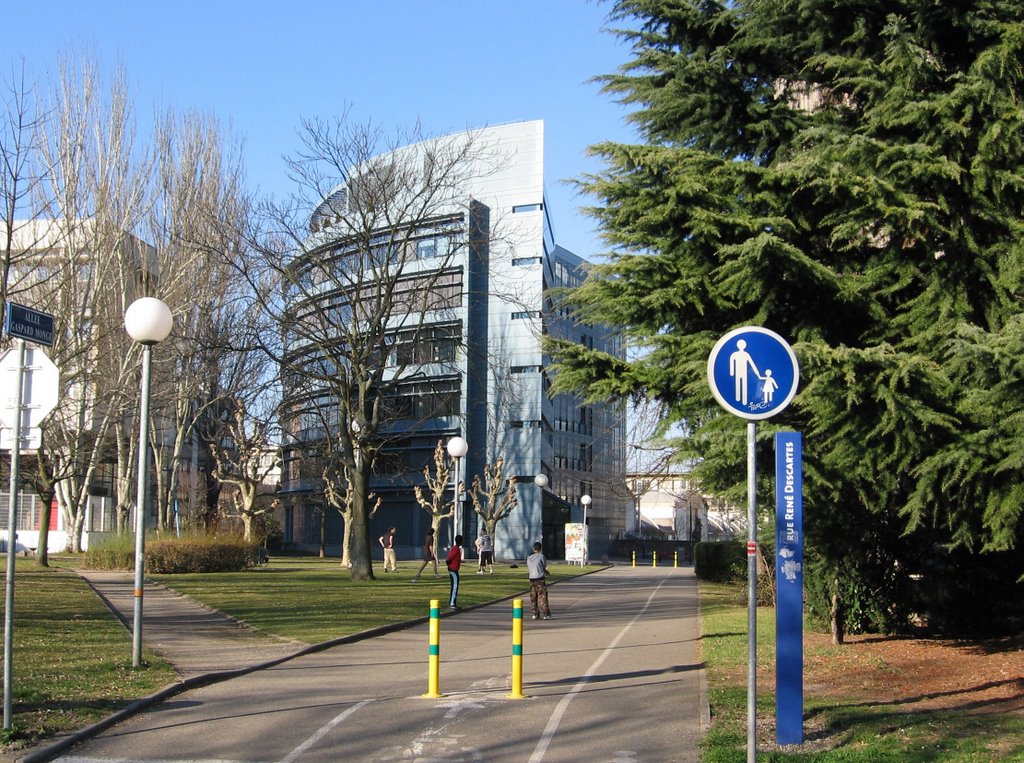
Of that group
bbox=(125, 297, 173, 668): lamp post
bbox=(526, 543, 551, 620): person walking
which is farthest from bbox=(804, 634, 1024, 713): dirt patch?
bbox=(125, 297, 173, 668): lamp post

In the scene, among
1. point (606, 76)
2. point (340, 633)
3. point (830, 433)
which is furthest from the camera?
point (340, 633)

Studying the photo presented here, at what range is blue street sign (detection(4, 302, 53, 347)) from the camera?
8.55 m

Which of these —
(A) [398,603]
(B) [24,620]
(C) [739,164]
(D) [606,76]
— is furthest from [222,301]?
(C) [739,164]

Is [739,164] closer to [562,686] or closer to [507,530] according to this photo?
[562,686]

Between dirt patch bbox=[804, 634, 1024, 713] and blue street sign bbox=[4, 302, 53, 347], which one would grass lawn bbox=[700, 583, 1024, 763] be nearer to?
dirt patch bbox=[804, 634, 1024, 713]

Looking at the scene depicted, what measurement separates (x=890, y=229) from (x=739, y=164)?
1.96m

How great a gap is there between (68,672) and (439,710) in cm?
443

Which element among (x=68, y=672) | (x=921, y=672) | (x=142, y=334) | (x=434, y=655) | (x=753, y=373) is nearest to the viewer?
(x=753, y=373)

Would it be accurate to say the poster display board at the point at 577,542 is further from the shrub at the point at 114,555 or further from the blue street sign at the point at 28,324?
the blue street sign at the point at 28,324

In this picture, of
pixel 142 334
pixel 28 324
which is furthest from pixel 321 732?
pixel 142 334

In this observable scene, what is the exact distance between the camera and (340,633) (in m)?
16.5

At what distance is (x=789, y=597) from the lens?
8305 mm

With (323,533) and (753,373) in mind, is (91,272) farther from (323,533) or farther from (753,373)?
(323,533)

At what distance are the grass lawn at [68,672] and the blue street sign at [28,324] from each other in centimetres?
292
